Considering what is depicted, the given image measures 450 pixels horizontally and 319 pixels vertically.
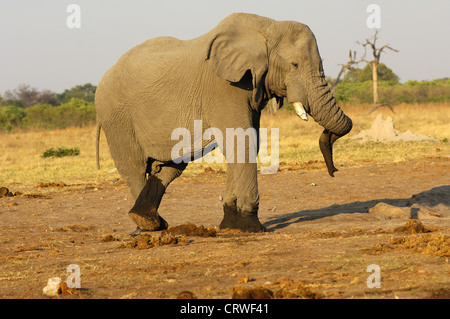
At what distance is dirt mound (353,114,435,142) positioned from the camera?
19.6m

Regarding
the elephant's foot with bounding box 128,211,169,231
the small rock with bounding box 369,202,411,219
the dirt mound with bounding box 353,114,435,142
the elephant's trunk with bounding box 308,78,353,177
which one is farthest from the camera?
the dirt mound with bounding box 353,114,435,142

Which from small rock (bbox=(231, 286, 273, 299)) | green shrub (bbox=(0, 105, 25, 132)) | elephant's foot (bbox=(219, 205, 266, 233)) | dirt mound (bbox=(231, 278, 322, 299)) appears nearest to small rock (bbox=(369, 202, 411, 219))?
elephant's foot (bbox=(219, 205, 266, 233))

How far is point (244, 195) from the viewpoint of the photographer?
25.0ft

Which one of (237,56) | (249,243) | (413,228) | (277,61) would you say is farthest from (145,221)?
(413,228)

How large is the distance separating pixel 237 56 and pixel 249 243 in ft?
7.07

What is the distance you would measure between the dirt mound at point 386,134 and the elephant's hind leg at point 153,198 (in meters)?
12.3

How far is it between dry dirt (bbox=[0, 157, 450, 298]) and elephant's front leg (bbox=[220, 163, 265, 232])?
0.26 m

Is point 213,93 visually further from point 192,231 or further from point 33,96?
point 33,96

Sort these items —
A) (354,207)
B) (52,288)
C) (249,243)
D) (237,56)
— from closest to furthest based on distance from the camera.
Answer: (52,288) → (249,243) → (237,56) → (354,207)

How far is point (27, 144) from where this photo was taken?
2369 cm

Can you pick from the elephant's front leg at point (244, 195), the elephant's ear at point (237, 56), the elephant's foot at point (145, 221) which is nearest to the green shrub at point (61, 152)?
the elephant's foot at point (145, 221)

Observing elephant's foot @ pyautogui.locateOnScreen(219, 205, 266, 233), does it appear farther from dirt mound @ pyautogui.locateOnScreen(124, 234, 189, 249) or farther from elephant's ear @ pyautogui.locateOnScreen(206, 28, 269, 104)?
elephant's ear @ pyautogui.locateOnScreen(206, 28, 269, 104)

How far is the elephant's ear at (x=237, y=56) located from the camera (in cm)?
749

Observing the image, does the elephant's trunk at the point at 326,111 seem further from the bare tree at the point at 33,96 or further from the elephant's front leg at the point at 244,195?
the bare tree at the point at 33,96
